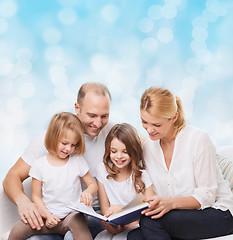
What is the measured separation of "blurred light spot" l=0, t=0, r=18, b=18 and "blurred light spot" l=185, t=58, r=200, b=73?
5.45 ft

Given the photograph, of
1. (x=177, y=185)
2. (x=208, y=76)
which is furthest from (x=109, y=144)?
(x=208, y=76)

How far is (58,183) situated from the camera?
81.8 inches

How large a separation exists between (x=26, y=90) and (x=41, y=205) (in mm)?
1888

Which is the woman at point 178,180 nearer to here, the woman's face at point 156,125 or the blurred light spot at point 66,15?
the woman's face at point 156,125

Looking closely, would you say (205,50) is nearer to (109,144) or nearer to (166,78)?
(166,78)

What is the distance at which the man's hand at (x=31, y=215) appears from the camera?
6.35 feet

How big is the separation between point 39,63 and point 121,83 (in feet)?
2.54

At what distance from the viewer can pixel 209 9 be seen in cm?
386

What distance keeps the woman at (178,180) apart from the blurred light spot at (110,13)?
2.01m

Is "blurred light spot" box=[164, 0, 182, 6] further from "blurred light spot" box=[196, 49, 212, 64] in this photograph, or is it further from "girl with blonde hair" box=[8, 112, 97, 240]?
"girl with blonde hair" box=[8, 112, 97, 240]

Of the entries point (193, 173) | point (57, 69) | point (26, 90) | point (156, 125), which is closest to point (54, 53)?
point (57, 69)

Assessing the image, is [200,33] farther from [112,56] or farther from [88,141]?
[88,141]

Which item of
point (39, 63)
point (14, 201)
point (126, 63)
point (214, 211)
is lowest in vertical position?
point (214, 211)

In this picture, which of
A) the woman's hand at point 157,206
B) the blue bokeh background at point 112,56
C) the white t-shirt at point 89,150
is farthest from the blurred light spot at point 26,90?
the woman's hand at point 157,206
